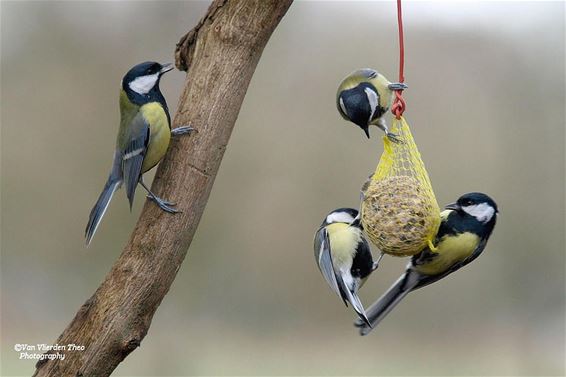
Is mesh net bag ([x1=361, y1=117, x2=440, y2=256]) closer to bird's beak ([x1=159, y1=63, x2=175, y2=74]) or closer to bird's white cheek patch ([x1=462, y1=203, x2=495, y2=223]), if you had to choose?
bird's white cheek patch ([x1=462, y1=203, x2=495, y2=223])

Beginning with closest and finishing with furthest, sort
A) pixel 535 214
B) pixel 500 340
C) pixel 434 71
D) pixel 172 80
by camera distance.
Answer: pixel 172 80, pixel 434 71, pixel 535 214, pixel 500 340

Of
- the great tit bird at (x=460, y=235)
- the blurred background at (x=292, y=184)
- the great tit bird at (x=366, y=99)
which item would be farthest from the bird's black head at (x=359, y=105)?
the blurred background at (x=292, y=184)

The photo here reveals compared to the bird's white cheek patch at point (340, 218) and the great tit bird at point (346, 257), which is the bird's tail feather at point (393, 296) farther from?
the bird's white cheek patch at point (340, 218)

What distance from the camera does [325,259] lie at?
2350 mm

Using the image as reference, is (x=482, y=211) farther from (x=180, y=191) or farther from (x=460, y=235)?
(x=180, y=191)

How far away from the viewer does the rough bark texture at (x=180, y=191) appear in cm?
198

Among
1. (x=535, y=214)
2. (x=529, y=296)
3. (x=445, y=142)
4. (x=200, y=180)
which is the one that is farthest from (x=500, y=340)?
(x=200, y=180)

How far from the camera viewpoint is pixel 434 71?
5457 millimetres

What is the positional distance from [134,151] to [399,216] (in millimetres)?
853

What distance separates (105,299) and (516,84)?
4.83 m

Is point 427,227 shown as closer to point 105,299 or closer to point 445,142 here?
point 105,299

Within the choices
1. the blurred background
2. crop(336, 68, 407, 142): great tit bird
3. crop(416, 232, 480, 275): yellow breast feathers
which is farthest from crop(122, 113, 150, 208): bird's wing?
the blurred background

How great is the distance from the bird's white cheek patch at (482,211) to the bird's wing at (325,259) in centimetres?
49

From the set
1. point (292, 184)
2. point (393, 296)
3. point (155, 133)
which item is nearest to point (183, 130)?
point (155, 133)
